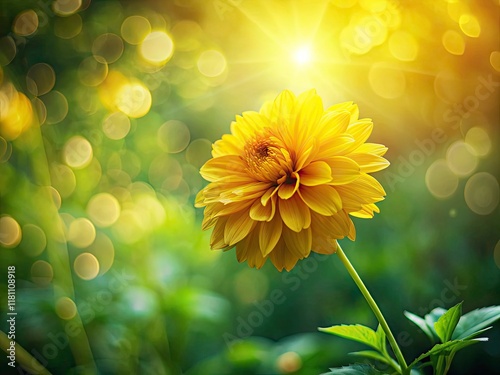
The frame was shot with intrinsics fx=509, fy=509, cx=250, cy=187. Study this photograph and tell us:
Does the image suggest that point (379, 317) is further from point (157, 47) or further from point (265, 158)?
point (157, 47)

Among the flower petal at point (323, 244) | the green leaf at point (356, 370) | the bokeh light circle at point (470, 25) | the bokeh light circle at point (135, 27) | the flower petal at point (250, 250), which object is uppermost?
the bokeh light circle at point (135, 27)

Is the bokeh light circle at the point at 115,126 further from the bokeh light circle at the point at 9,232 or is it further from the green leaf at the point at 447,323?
the green leaf at the point at 447,323

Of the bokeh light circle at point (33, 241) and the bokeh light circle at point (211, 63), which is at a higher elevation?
the bokeh light circle at point (211, 63)

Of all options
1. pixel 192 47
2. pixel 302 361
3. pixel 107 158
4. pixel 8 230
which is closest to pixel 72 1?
pixel 192 47

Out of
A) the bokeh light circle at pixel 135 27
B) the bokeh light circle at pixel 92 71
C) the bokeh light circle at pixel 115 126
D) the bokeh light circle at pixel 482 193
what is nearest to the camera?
the bokeh light circle at pixel 482 193

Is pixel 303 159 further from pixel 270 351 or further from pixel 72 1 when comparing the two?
pixel 72 1

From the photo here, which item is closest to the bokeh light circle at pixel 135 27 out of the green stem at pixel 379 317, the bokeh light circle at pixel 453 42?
the bokeh light circle at pixel 453 42

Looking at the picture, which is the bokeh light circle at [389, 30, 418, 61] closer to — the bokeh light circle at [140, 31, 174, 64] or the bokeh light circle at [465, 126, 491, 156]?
the bokeh light circle at [465, 126, 491, 156]
